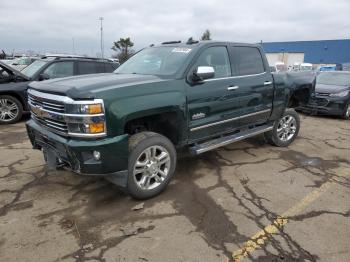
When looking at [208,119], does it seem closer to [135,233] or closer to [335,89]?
[135,233]

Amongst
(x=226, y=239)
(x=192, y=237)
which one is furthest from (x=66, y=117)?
(x=226, y=239)

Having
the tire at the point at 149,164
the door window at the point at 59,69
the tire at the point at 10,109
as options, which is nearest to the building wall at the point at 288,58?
the door window at the point at 59,69

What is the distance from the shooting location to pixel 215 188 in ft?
14.3

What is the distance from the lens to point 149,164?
3.90 m

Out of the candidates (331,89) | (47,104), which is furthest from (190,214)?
(331,89)

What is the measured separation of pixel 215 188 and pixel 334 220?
4.85ft

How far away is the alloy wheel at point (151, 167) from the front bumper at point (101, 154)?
0.75 feet

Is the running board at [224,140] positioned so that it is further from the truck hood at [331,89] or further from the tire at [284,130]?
the truck hood at [331,89]

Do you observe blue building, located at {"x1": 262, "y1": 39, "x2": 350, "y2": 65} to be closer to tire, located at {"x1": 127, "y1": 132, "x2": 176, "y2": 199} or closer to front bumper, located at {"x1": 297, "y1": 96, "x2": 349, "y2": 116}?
front bumper, located at {"x1": 297, "y1": 96, "x2": 349, "y2": 116}

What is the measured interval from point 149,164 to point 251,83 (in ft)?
7.70

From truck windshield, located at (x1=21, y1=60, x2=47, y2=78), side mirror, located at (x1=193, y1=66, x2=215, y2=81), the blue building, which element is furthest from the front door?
the blue building

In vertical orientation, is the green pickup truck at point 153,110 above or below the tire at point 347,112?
above

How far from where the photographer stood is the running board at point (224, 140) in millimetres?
4475

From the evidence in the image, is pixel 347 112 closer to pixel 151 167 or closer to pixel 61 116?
pixel 151 167
